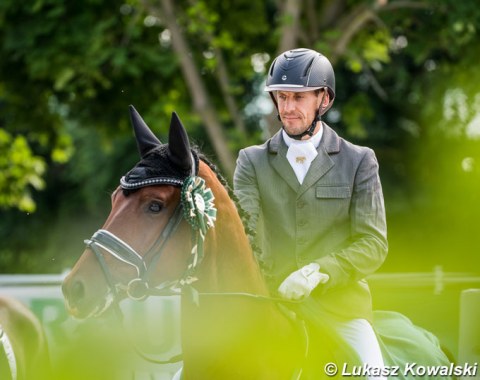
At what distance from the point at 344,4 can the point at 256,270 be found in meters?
9.99

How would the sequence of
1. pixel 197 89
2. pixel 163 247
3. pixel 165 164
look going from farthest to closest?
pixel 197 89
pixel 165 164
pixel 163 247

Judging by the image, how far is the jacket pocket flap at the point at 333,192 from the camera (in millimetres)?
3648

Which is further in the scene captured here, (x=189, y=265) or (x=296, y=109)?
(x=296, y=109)

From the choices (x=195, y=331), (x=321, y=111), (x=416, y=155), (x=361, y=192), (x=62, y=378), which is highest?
(x=321, y=111)

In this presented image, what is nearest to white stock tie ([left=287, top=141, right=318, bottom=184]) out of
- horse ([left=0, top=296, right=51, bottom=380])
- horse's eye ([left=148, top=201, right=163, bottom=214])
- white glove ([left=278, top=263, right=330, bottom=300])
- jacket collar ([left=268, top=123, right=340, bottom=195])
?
jacket collar ([left=268, top=123, right=340, bottom=195])

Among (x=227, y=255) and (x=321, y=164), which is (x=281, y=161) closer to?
(x=321, y=164)

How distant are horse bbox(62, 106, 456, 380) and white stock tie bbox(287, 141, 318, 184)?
1.01 feet

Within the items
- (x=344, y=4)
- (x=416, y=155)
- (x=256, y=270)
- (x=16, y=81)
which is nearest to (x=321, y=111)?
(x=256, y=270)

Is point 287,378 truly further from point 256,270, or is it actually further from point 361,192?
point 361,192

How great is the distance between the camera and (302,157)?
3.77m

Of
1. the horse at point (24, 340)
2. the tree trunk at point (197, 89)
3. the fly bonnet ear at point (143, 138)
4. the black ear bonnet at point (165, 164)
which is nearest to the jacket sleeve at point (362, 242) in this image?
the black ear bonnet at point (165, 164)

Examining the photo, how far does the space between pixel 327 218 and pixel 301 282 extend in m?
0.35

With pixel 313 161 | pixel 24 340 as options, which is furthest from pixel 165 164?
pixel 24 340

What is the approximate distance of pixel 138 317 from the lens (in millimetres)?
7184
